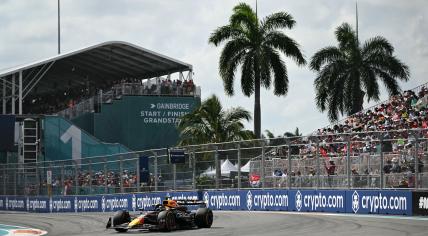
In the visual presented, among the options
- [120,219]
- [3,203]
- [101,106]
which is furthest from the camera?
[101,106]

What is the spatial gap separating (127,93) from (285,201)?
3420 centimetres

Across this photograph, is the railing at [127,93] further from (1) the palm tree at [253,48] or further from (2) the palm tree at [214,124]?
(1) the palm tree at [253,48]

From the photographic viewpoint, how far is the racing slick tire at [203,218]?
22.1 m

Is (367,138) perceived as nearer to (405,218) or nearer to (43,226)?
(405,218)

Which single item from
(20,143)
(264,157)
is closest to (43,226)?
(264,157)

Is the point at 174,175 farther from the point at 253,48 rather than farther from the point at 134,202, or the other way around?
the point at 253,48

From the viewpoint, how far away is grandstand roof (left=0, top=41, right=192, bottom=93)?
63.6 metres

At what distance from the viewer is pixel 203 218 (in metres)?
22.1

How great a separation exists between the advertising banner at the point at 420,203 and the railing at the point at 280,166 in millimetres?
268

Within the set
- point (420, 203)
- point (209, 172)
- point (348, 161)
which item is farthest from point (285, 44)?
point (420, 203)

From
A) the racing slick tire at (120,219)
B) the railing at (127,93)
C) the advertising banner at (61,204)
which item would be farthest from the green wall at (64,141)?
the racing slick tire at (120,219)

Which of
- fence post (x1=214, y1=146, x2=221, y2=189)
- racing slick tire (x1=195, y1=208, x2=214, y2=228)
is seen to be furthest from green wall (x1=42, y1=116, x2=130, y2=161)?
racing slick tire (x1=195, y1=208, x2=214, y2=228)

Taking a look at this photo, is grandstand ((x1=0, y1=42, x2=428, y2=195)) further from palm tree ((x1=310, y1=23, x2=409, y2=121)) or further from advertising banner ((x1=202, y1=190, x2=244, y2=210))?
palm tree ((x1=310, y1=23, x2=409, y2=121))

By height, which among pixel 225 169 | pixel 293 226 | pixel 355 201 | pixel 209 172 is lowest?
pixel 293 226
